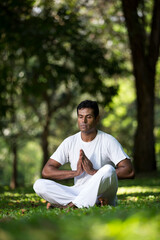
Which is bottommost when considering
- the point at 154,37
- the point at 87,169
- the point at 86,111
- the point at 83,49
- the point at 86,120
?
the point at 87,169

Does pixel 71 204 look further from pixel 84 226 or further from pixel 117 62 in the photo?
pixel 117 62

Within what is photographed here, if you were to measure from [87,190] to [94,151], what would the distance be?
763 millimetres

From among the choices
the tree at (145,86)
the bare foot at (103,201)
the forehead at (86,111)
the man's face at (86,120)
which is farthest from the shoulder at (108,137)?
the tree at (145,86)

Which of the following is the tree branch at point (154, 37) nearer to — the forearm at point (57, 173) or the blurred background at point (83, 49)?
the blurred background at point (83, 49)

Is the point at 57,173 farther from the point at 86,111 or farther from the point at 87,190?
the point at 86,111

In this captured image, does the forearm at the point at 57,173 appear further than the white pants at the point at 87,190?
Yes

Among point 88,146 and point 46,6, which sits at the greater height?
point 46,6

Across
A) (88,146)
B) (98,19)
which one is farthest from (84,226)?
(98,19)

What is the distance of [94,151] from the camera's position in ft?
21.6

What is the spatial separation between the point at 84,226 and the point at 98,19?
1909 centimetres

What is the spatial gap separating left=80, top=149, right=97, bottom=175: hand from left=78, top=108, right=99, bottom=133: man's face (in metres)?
0.45

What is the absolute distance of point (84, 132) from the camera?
21.9ft

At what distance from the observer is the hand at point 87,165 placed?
6.22m

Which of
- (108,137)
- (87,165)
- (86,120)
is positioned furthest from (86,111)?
(87,165)
